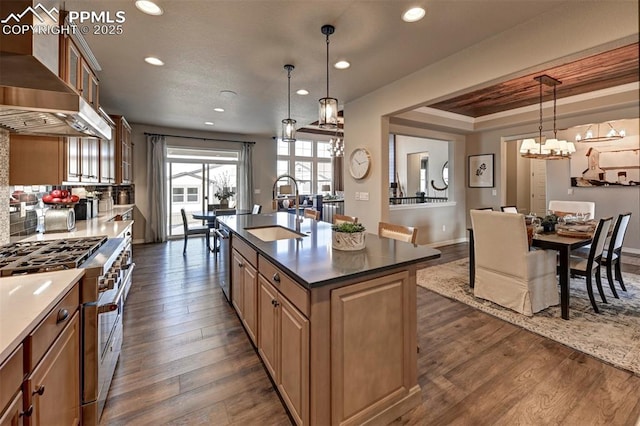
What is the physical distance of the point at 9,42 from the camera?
1476 mm

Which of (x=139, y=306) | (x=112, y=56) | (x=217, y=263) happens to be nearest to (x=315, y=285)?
(x=139, y=306)

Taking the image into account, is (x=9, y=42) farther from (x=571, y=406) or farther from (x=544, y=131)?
(x=544, y=131)

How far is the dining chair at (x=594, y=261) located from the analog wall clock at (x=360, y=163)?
2560 mm

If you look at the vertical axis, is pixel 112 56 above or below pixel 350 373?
above

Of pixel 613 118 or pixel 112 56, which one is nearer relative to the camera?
pixel 613 118

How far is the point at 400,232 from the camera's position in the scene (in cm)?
248

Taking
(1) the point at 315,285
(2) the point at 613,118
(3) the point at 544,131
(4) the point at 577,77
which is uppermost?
(4) the point at 577,77

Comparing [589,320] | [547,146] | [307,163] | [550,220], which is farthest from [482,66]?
[307,163]

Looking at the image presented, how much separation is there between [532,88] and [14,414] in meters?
5.56

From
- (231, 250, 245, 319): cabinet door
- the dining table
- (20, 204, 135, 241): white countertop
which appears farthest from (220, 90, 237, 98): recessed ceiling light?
the dining table

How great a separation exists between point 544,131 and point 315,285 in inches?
190

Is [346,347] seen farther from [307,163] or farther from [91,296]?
[307,163]

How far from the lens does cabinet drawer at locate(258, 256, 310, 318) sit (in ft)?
4.64

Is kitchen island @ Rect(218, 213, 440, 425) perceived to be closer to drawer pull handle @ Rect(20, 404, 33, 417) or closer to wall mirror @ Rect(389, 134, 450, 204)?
drawer pull handle @ Rect(20, 404, 33, 417)
